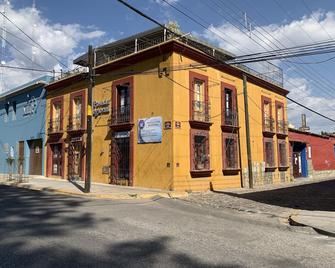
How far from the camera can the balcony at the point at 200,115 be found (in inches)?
770

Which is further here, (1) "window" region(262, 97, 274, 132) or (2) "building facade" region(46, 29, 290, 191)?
(1) "window" region(262, 97, 274, 132)

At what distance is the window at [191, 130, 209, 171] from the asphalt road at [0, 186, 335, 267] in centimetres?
752

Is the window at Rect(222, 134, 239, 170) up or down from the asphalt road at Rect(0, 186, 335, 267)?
up

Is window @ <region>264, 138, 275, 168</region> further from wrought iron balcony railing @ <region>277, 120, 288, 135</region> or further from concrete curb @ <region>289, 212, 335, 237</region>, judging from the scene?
concrete curb @ <region>289, 212, 335, 237</region>

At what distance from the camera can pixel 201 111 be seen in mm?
20344

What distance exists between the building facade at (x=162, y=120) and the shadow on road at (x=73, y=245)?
9294 mm

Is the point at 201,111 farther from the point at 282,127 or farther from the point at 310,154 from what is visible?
the point at 310,154

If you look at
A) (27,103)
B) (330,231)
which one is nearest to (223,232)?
(330,231)

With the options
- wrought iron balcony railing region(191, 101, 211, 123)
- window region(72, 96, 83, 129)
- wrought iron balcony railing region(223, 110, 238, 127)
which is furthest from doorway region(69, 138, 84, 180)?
wrought iron balcony railing region(223, 110, 238, 127)

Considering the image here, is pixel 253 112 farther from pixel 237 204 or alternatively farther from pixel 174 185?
pixel 237 204

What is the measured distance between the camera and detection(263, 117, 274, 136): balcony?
26.9m

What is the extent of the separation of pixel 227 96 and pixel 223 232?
49.9 feet

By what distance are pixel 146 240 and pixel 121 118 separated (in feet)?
46.3

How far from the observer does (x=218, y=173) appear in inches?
830
